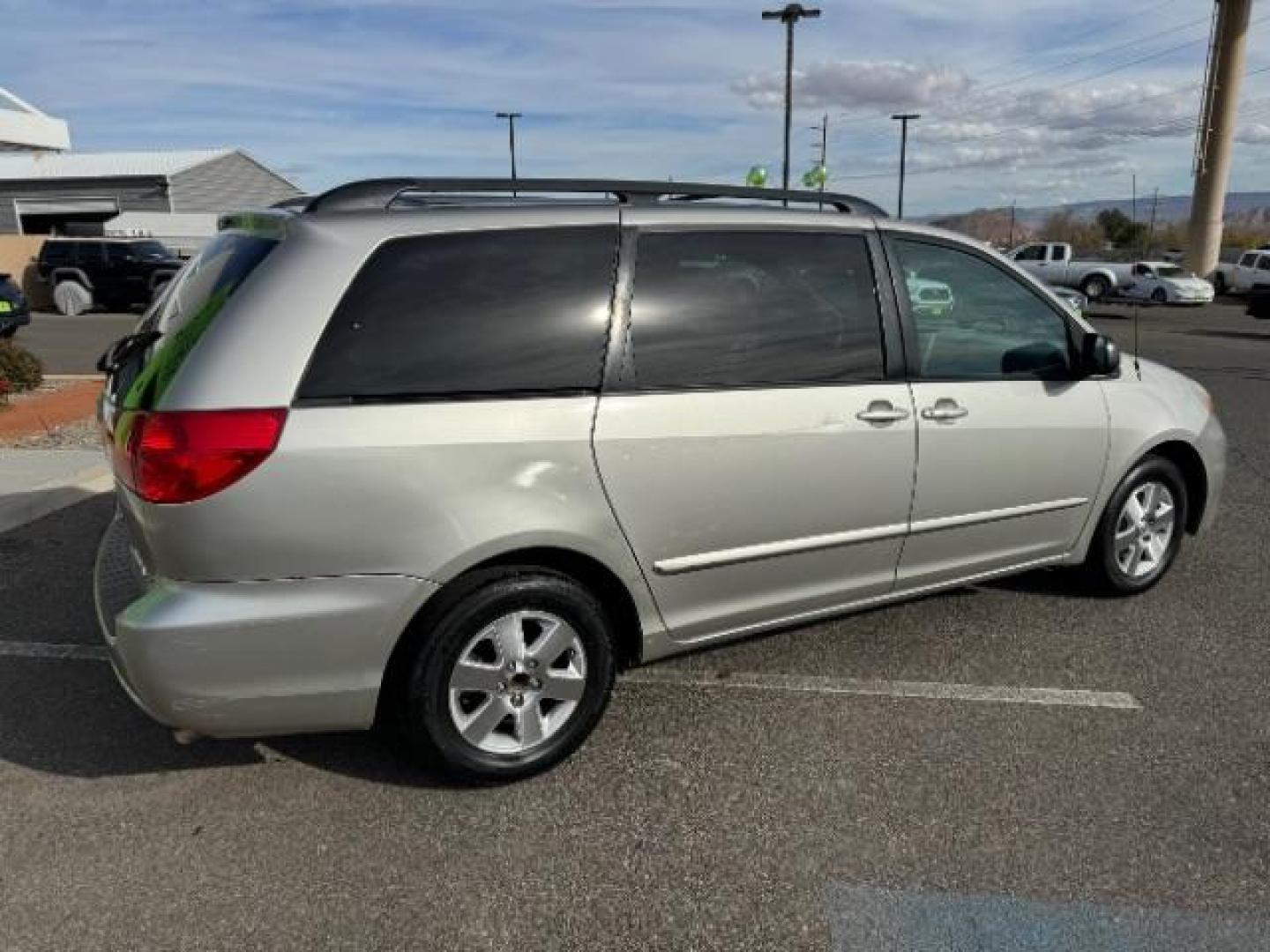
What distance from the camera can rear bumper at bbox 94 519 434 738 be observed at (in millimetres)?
2594

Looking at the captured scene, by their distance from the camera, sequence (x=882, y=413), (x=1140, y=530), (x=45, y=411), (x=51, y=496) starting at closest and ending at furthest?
(x=882, y=413) → (x=1140, y=530) → (x=51, y=496) → (x=45, y=411)

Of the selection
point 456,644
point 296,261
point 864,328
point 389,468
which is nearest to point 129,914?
point 456,644

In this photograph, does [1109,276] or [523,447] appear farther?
[1109,276]

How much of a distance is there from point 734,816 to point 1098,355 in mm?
2464

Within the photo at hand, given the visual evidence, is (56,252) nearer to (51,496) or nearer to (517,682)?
(51,496)

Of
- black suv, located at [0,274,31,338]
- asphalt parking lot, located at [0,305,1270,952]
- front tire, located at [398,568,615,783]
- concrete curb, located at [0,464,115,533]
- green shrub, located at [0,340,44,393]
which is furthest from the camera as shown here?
black suv, located at [0,274,31,338]

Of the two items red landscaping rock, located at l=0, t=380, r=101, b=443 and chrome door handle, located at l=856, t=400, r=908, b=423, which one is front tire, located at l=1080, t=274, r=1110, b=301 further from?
chrome door handle, located at l=856, t=400, r=908, b=423

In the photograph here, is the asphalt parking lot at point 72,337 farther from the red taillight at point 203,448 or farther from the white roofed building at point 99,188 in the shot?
the white roofed building at point 99,188

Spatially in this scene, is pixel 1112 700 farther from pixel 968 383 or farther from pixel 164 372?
pixel 164 372

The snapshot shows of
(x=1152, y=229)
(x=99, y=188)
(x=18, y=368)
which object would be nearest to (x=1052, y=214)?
(x=1152, y=229)

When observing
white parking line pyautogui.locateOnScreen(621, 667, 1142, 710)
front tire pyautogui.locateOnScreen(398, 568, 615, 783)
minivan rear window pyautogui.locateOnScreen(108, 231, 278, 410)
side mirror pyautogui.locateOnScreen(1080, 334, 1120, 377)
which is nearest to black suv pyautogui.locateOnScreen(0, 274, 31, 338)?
minivan rear window pyautogui.locateOnScreen(108, 231, 278, 410)

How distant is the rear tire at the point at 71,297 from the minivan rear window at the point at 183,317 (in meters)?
23.1

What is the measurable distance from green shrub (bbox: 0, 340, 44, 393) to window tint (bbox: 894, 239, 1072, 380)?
832 centimetres

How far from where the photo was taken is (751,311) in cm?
329
